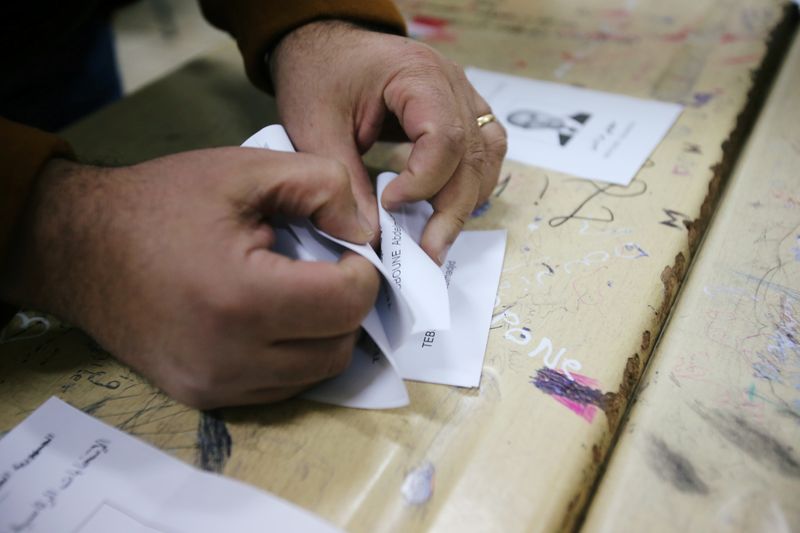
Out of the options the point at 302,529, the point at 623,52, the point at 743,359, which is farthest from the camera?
the point at 623,52

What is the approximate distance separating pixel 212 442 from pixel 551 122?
60 centimetres

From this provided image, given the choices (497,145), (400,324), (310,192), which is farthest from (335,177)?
(497,145)

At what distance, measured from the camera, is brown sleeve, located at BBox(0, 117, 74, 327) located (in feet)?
1.30

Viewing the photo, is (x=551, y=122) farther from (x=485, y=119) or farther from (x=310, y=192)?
(x=310, y=192)

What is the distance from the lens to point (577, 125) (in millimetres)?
750

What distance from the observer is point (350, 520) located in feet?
1.17

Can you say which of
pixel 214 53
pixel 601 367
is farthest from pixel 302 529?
pixel 214 53

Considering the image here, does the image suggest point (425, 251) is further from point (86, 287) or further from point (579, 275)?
point (86, 287)

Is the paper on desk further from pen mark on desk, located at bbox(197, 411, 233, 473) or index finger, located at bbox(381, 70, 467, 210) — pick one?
Answer: index finger, located at bbox(381, 70, 467, 210)

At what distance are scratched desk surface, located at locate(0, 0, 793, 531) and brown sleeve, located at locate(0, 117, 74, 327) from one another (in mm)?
132

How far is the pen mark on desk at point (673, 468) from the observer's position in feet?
1.22

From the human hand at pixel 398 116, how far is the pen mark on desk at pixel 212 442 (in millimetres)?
211

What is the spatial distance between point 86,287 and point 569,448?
37cm

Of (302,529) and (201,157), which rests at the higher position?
(201,157)
